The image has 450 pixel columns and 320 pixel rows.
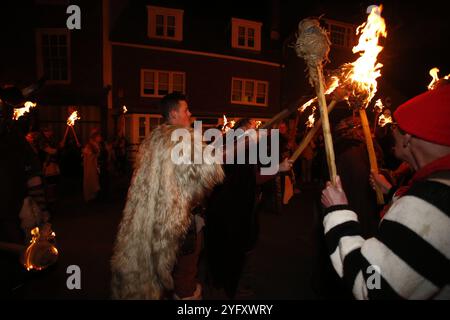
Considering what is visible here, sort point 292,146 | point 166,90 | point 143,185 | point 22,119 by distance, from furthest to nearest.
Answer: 1. point 166,90
2. point 292,146
3. point 22,119
4. point 143,185

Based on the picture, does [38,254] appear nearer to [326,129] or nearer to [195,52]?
[326,129]

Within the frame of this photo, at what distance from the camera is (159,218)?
6.97ft

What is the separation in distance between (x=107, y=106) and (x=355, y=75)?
1568 cm

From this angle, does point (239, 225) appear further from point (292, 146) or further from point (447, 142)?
point (292, 146)

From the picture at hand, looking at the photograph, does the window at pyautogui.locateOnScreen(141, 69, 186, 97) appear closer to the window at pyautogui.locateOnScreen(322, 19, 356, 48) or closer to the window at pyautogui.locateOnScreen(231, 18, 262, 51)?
the window at pyautogui.locateOnScreen(231, 18, 262, 51)

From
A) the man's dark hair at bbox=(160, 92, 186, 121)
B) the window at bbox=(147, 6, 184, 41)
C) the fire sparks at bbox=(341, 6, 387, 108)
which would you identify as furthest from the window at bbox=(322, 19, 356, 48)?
the man's dark hair at bbox=(160, 92, 186, 121)

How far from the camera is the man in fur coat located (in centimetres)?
212

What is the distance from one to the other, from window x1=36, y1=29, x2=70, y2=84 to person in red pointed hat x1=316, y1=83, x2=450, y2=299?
684 inches

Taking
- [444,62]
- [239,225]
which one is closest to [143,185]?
[239,225]

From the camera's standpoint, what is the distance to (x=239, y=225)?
11.3 ft

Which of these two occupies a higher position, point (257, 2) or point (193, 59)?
point (257, 2)

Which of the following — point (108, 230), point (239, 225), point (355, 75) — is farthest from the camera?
point (108, 230)

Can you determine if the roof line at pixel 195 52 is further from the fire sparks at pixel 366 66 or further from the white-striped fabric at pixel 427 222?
the white-striped fabric at pixel 427 222

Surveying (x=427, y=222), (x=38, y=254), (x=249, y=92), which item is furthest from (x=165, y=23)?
(x=427, y=222)
